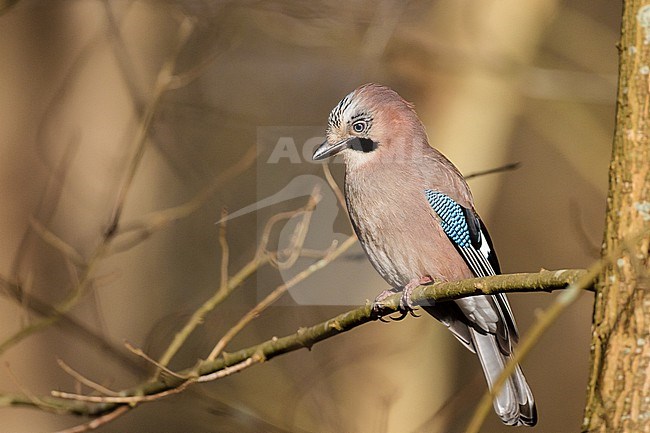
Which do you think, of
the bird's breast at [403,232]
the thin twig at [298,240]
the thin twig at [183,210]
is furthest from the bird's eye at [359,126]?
the thin twig at [183,210]

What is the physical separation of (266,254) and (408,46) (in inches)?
107

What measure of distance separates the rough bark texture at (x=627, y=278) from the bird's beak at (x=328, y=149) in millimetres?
875

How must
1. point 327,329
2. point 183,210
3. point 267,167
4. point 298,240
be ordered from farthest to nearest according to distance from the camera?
point 267,167
point 183,210
point 298,240
point 327,329

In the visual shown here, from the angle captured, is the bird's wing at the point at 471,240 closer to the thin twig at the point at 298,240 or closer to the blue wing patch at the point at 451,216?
the blue wing patch at the point at 451,216

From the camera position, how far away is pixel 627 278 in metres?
2.31

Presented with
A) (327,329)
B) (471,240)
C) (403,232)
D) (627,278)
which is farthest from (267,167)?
(627,278)

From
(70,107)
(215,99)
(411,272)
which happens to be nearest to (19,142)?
(70,107)

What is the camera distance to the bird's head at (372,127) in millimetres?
2740

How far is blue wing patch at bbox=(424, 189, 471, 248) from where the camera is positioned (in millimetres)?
3184

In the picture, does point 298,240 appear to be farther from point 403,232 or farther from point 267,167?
point 267,167

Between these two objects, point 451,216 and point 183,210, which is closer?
point 451,216

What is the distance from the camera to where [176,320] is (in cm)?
464

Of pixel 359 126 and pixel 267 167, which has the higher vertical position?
pixel 267 167

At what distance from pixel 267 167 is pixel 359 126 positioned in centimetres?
394
